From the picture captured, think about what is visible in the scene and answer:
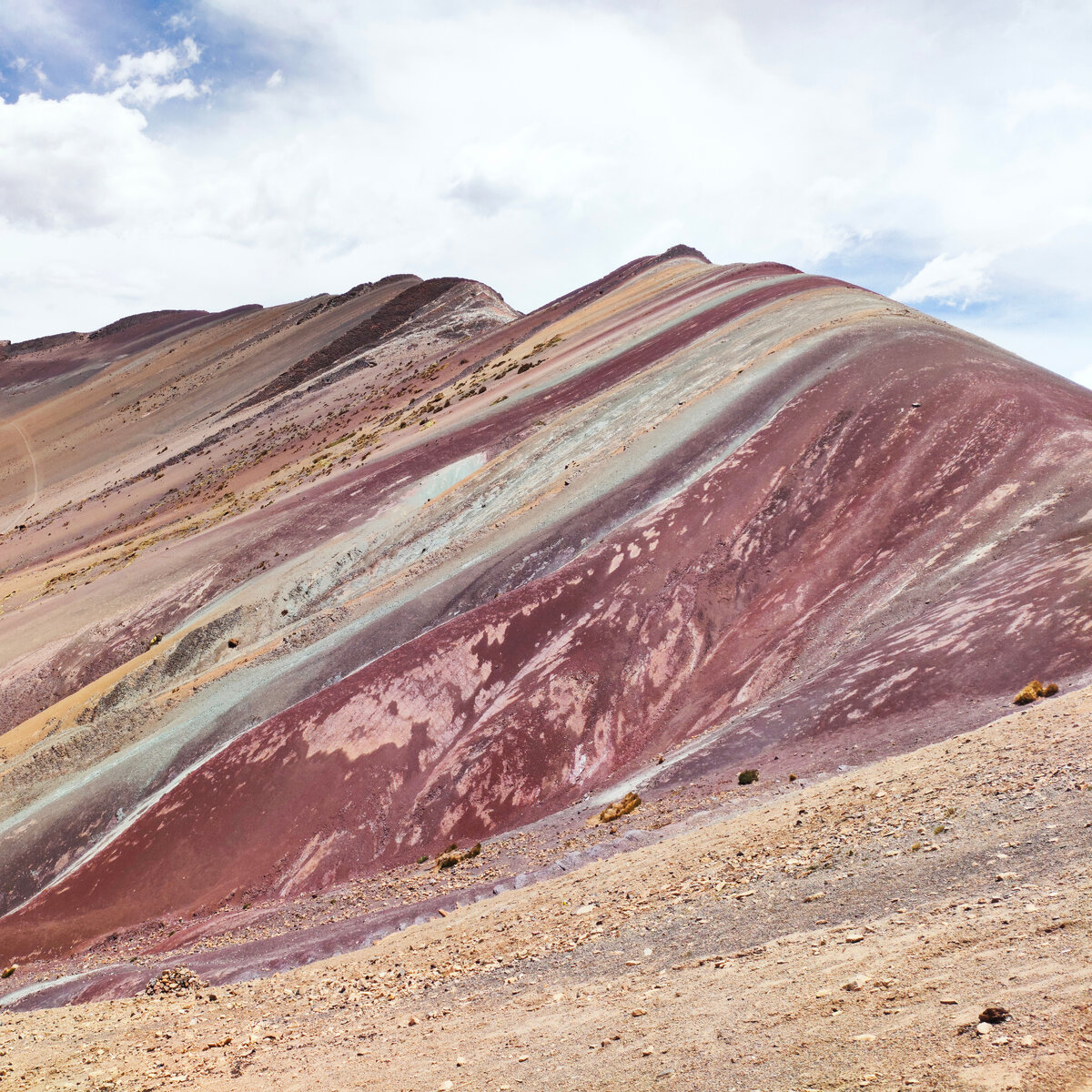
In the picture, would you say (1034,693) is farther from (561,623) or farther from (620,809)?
(561,623)

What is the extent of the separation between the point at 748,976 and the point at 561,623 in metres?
18.7

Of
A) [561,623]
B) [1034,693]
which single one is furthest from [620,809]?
[561,623]

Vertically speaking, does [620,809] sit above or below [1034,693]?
below

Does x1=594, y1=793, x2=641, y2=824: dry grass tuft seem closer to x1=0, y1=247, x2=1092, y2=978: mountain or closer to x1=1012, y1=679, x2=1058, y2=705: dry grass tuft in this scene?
x1=0, y1=247, x2=1092, y2=978: mountain

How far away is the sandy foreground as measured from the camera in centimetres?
678

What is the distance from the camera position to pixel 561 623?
27.5 m

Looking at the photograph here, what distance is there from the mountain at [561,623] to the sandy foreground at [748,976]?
415 cm

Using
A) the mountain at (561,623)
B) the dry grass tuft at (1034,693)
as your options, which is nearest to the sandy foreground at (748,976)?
the dry grass tuft at (1034,693)

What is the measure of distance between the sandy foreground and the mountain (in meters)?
4.15

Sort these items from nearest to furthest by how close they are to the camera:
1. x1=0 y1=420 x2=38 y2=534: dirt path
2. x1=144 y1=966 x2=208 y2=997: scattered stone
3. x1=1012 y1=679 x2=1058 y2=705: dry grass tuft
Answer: x1=144 y1=966 x2=208 y2=997: scattered stone, x1=1012 y1=679 x2=1058 y2=705: dry grass tuft, x1=0 y1=420 x2=38 y2=534: dirt path

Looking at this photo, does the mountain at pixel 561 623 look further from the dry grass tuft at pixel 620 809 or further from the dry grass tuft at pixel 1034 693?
the dry grass tuft at pixel 1034 693

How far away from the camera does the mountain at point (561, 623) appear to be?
70.2 ft

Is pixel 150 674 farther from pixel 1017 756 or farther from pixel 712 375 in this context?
pixel 1017 756

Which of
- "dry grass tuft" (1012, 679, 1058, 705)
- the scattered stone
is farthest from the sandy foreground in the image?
"dry grass tuft" (1012, 679, 1058, 705)
